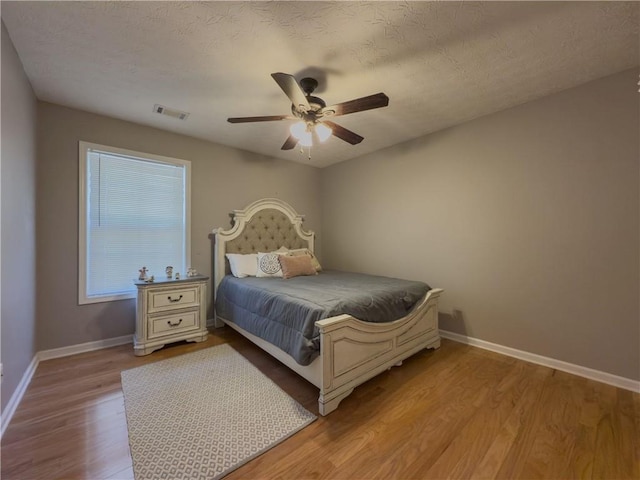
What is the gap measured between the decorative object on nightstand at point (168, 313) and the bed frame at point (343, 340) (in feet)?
1.46

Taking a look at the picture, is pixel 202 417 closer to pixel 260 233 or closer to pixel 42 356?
pixel 42 356

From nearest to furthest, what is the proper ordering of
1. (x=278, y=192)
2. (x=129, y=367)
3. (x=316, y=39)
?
(x=316, y=39) < (x=129, y=367) < (x=278, y=192)

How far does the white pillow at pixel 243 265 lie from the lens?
131 inches

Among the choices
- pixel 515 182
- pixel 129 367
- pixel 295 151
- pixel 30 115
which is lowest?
pixel 129 367

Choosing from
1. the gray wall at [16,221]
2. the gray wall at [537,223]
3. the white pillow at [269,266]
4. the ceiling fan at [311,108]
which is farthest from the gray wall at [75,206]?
the gray wall at [537,223]

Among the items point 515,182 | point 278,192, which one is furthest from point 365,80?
point 278,192

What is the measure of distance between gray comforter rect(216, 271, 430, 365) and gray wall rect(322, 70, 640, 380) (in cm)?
71

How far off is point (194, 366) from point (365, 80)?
115 inches

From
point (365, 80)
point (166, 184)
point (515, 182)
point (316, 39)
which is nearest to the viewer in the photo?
point (316, 39)

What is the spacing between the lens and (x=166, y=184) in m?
3.21

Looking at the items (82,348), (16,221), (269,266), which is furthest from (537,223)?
(82,348)

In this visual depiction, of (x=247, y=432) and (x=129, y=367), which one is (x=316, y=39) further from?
(x=129, y=367)

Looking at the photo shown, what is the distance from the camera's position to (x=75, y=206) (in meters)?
2.65

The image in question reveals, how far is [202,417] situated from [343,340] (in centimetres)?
105
